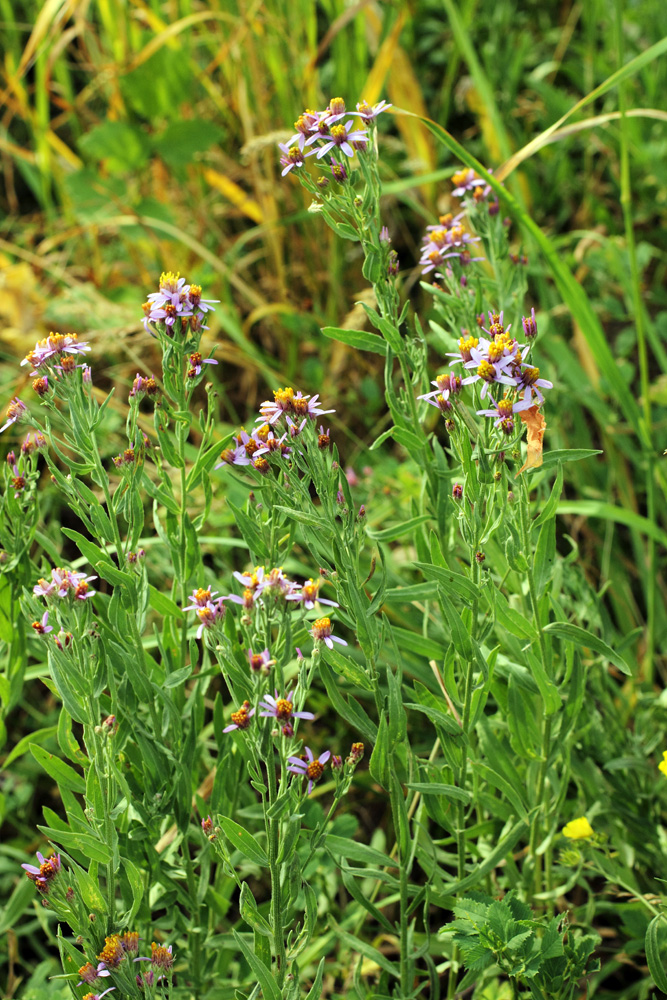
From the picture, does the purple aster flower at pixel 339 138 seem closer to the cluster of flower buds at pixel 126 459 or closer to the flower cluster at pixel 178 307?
the flower cluster at pixel 178 307

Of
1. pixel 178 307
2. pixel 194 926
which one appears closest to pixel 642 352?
pixel 178 307

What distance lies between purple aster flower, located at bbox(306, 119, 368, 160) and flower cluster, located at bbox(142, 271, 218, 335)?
324mm

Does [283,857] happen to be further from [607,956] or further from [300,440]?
[607,956]

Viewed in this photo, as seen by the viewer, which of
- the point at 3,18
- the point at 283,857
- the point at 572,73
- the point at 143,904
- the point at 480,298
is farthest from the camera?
the point at 3,18

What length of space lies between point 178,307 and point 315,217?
209 cm

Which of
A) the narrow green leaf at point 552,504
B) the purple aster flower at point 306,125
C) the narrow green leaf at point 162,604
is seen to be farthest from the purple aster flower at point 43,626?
the purple aster flower at point 306,125

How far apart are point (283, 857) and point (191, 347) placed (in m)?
0.83

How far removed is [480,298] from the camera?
6.15 feet

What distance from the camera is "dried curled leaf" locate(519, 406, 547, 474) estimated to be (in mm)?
1374

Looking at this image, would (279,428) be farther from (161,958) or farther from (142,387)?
(161,958)

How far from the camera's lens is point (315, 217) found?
3432mm

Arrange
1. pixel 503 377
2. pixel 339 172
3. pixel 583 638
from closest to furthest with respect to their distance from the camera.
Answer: pixel 503 377, pixel 583 638, pixel 339 172

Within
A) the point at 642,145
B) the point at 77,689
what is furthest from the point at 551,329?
the point at 77,689

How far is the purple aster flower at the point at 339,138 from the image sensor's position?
154cm
